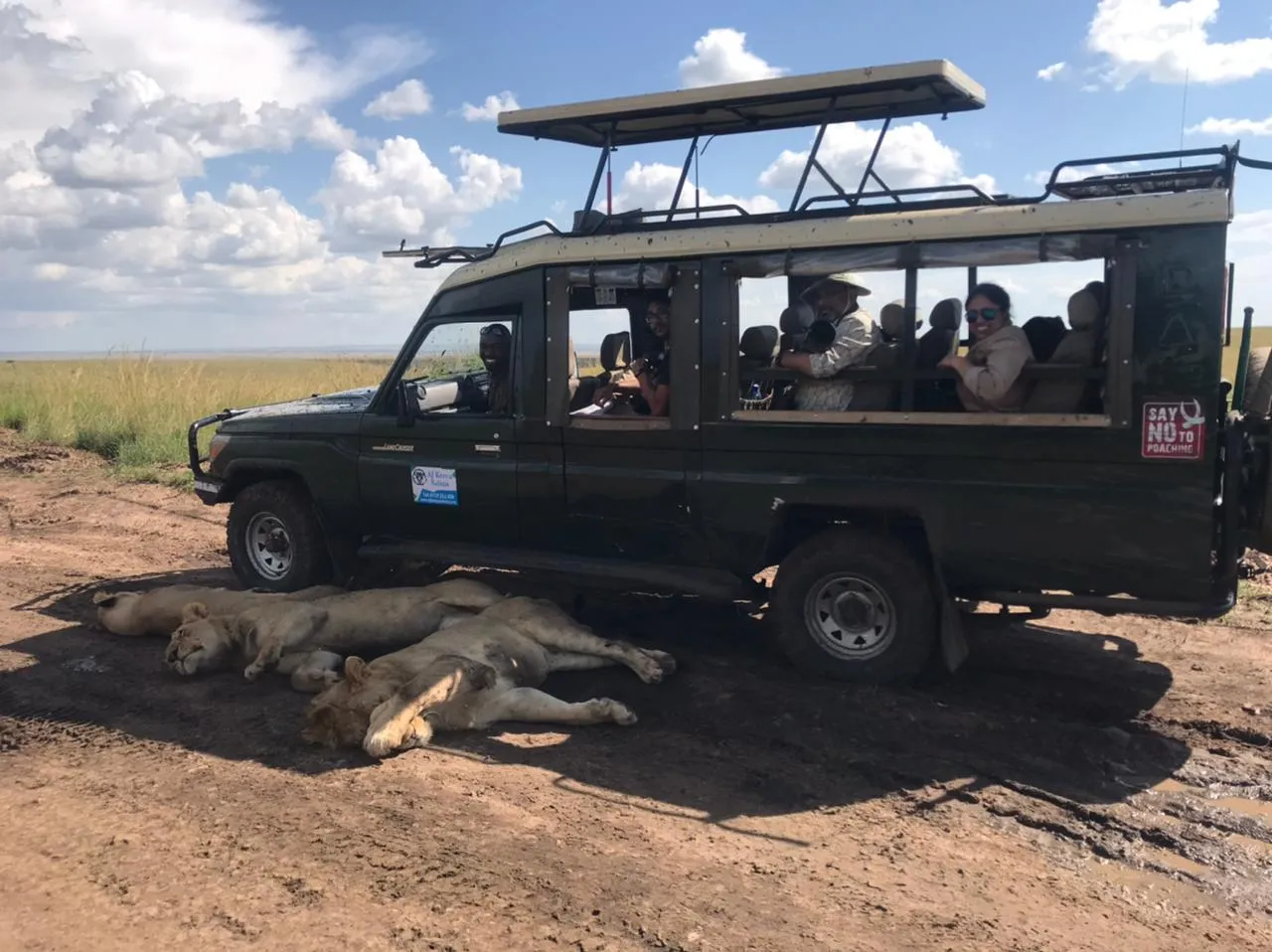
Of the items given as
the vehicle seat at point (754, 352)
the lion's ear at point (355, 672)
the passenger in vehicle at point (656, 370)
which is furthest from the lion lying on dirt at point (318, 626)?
the vehicle seat at point (754, 352)

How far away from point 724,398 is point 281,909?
3164mm

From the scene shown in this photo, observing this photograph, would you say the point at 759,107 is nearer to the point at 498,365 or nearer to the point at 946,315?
the point at 946,315

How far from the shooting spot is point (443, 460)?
6.28 meters

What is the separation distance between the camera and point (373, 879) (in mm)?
3443

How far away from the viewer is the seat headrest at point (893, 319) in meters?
5.05

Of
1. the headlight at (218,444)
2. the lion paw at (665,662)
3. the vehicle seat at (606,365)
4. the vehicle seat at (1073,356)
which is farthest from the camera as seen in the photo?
the headlight at (218,444)

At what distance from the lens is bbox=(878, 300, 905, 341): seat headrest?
505 cm

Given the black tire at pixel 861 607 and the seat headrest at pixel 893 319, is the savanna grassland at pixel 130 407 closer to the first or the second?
the seat headrest at pixel 893 319

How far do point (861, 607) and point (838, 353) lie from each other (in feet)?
4.21

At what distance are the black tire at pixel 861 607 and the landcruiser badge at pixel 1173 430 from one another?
1.20m

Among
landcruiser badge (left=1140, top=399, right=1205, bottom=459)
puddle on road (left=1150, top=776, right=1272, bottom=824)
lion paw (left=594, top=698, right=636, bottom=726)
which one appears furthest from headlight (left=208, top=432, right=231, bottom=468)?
puddle on road (left=1150, top=776, right=1272, bottom=824)

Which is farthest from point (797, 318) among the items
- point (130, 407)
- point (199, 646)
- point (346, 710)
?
point (130, 407)

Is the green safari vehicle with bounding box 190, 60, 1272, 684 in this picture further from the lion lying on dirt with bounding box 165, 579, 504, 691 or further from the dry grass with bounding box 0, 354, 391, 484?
the dry grass with bounding box 0, 354, 391, 484

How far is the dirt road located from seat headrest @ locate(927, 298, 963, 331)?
1.81 metres
